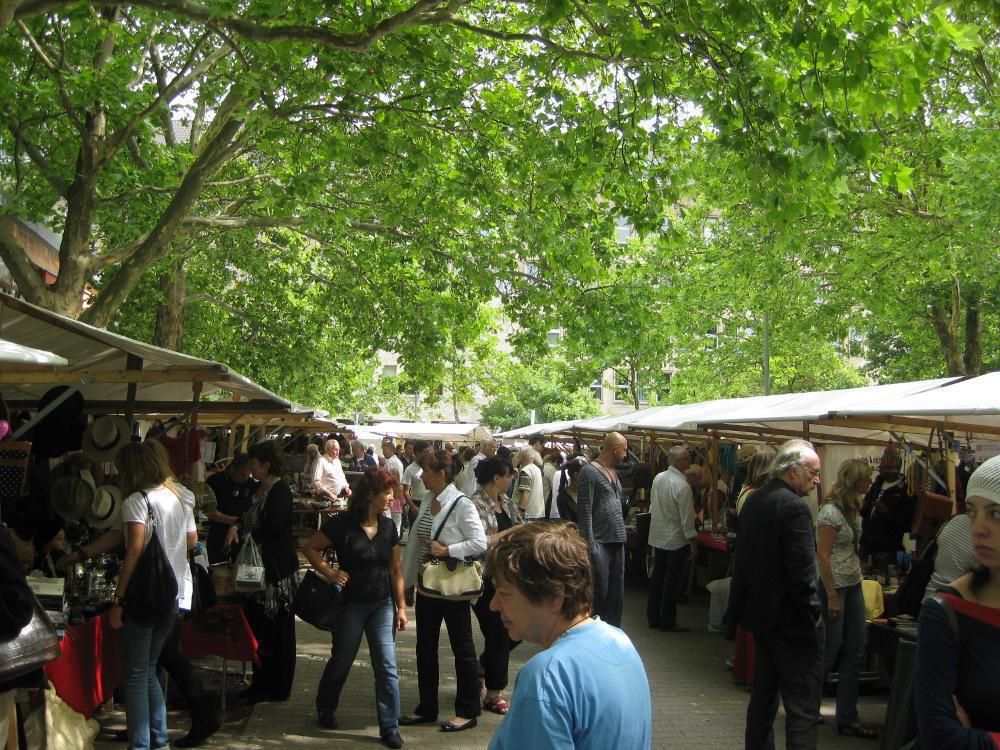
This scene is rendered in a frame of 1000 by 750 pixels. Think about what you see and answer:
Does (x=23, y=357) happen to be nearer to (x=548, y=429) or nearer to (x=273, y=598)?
(x=273, y=598)

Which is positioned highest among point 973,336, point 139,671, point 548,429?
point 973,336

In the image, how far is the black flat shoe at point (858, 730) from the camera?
661cm

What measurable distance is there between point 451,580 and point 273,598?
4.67 feet

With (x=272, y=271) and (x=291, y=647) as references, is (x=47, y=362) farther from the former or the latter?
(x=272, y=271)

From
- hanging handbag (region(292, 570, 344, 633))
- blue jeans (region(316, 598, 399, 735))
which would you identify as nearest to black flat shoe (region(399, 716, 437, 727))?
blue jeans (region(316, 598, 399, 735))

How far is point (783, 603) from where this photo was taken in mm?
5188

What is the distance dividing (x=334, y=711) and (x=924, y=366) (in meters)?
26.6

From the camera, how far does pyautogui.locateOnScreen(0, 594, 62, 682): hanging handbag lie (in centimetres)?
368

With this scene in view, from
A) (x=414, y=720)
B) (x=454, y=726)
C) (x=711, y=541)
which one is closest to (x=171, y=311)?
(x=711, y=541)

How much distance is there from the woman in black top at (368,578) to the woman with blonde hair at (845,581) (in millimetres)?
2758

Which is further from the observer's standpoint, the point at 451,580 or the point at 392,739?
the point at 451,580

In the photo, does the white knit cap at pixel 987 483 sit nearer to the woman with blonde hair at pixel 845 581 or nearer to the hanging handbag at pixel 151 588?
the woman with blonde hair at pixel 845 581

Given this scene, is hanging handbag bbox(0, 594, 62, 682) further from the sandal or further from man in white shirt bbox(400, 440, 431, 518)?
man in white shirt bbox(400, 440, 431, 518)

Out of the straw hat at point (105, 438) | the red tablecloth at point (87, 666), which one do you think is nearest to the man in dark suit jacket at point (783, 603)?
the red tablecloth at point (87, 666)
